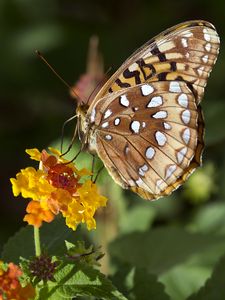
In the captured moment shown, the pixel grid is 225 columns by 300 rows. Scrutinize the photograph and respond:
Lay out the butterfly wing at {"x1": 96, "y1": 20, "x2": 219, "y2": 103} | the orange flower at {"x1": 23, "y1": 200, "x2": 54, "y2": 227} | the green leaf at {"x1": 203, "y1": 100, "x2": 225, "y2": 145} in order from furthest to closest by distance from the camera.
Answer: the green leaf at {"x1": 203, "y1": 100, "x2": 225, "y2": 145}, the butterfly wing at {"x1": 96, "y1": 20, "x2": 219, "y2": 103}, the orange flower at {"x1": 23, "y1": 200, "x2": 54, "y2": 227}

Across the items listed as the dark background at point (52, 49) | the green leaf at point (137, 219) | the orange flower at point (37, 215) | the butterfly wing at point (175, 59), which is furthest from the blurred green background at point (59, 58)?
the orange flower at point (37, 215)

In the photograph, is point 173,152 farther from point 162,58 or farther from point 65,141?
point 65,141

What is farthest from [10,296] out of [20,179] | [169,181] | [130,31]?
[130,31]

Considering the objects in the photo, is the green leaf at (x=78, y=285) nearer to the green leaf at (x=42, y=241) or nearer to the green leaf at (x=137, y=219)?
the green leaf at (x=42, y=241)

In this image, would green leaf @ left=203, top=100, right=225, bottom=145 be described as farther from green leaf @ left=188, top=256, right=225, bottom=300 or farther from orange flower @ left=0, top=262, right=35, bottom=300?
orange flower @ left=0, top=262, right=35, bottom=300

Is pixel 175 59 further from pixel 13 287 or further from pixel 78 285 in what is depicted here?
pixel 13 287

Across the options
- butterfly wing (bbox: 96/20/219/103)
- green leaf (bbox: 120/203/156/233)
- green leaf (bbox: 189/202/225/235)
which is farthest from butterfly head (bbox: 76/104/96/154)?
green leaf (bbox: 189/202/225/235)
